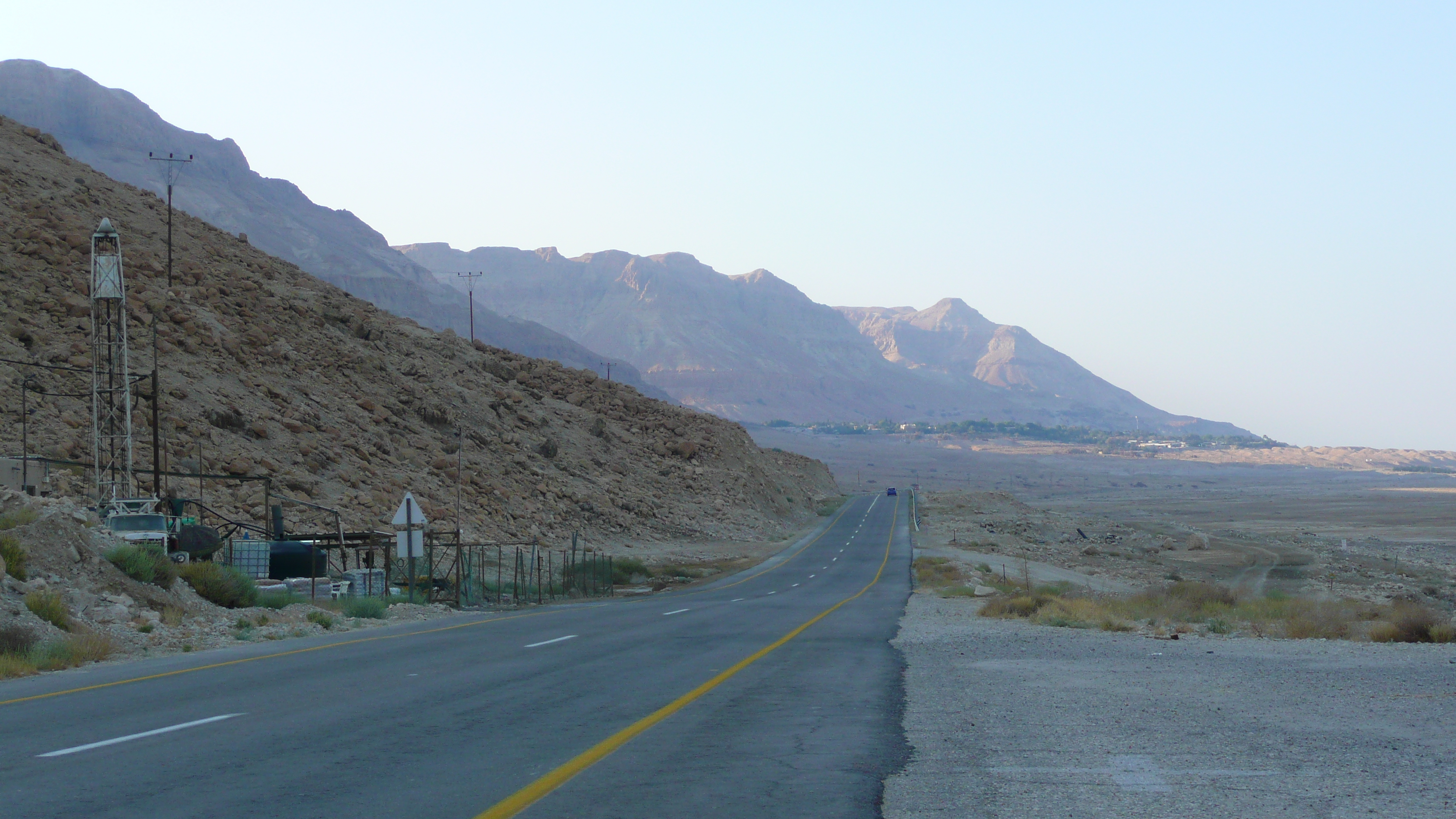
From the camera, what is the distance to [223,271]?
66.4m

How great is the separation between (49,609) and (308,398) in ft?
143

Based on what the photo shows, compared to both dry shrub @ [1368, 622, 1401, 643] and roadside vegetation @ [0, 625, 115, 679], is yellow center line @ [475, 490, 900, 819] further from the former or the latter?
dry shrub @ [1368, 622, 1401, 643]

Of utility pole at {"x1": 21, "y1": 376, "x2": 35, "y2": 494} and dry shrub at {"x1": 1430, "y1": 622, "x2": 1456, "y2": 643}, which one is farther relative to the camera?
utility pole at {"x1": 21, "y1": 376, "x2": 35, "y2": 494}

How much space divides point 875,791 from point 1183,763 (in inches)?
92.4

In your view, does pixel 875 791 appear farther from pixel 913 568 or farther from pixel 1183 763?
pixel 913 568

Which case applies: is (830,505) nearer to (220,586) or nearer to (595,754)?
(220,586)

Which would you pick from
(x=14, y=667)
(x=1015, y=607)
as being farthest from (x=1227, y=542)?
(x=14, y=667)

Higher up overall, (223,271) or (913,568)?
(223,271)

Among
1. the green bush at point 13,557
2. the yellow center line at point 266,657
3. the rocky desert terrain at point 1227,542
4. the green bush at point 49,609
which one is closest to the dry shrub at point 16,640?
the green bush at point 49,609

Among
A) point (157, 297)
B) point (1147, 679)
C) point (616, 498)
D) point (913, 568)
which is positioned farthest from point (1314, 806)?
point (616, 498)

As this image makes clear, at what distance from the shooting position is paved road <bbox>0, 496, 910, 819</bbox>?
21.8 ft

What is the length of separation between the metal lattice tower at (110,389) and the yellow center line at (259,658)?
526 inches

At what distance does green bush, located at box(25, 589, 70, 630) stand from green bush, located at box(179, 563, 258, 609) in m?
5.76

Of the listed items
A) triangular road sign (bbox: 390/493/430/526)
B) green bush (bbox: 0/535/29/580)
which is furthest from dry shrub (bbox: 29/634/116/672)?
triangular road sign (bbox: 390/493/430/526)
